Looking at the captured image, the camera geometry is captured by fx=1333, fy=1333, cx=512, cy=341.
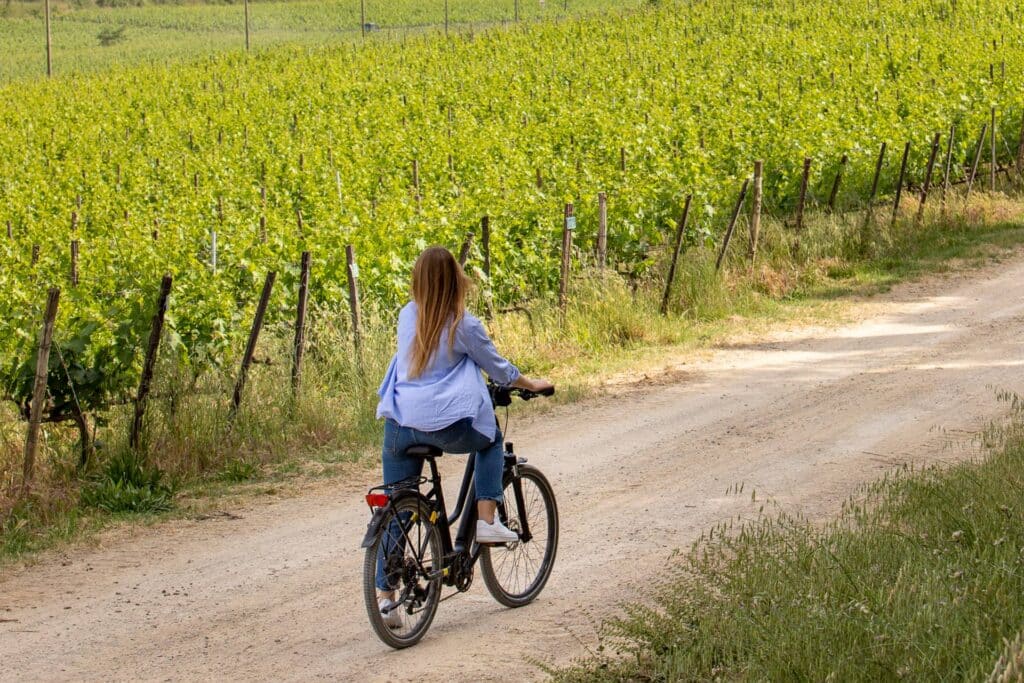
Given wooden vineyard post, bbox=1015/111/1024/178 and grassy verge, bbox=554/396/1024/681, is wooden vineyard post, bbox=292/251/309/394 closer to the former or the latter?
grassy verge, bbox=554/396/1024/681

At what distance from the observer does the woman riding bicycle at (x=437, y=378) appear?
568cm

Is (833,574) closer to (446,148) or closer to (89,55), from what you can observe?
(446,148)

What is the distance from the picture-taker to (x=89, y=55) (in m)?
77.9

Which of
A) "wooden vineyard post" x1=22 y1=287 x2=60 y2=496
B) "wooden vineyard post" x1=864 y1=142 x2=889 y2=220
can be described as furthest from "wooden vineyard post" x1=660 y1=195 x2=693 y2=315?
"wooden vineyard post" x1=22 y1=287 x2=60 y2=496

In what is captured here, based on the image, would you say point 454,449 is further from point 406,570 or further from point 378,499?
point 406,570

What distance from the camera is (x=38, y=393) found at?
8.04 meters

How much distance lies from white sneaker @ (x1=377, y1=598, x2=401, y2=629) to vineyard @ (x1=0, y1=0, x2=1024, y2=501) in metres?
3.69

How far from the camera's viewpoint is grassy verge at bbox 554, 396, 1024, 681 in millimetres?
4781

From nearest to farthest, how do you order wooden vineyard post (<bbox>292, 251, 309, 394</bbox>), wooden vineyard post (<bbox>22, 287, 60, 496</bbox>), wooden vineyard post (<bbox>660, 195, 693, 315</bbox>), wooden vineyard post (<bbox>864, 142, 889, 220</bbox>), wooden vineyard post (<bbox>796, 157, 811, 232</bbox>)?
wooden vineyard post (<bbox>22, 287, 60, 496</bbox>) < wooden vineyard post (<bbox>292, 251, 309, 394</bbox>) < wooden vineyard post (<bbox>660, 195, 693, 315</bbox>) < wooden vineyard post (<bbox>796, 157, 811, 232</bbox>) < wooden vineyard post (<bbox>864, 142, 889, 220</bbox>)

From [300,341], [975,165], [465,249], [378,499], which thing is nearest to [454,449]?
[378,499]

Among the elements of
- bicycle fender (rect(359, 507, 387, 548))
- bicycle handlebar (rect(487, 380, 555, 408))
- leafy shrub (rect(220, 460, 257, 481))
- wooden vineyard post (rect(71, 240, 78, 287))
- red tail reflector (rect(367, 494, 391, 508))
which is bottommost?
leafy shrub (rect(220, 460, 257, 481))

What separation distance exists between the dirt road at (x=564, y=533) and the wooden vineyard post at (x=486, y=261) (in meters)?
2.04

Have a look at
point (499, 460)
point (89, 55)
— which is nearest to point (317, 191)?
point (499, 460)

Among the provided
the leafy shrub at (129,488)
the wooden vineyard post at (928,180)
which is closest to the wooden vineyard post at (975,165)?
the wooden vineyard post at (928,180)
